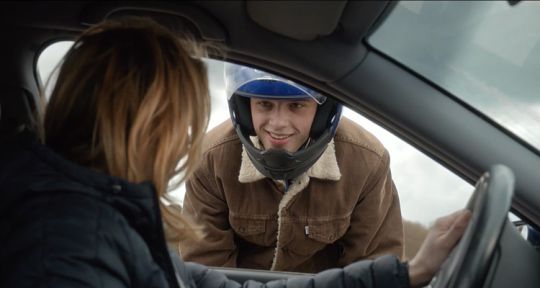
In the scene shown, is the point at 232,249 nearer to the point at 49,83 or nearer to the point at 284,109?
the point at 284,109

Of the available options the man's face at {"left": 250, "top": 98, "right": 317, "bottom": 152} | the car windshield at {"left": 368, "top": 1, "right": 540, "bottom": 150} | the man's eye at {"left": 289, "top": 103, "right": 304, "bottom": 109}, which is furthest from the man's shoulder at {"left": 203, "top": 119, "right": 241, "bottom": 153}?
the car windshield at {"left": 368, "top": 1, "right": 540, "bottom": 150}

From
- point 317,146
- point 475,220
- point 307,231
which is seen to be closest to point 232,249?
point 307,231

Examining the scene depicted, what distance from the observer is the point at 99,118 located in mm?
1207

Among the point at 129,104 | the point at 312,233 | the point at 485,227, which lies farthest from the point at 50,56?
the point at 312,233

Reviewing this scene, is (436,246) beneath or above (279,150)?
beneath

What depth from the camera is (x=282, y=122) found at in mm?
2318

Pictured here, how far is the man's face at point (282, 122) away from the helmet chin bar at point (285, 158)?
0.25 ft

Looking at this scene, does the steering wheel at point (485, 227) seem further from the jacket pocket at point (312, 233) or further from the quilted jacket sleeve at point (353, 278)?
the jacket pocket at point (312, 233)

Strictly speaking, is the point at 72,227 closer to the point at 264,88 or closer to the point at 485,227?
the point at 485,227

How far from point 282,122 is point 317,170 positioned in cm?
22

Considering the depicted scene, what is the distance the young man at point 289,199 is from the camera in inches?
92.4

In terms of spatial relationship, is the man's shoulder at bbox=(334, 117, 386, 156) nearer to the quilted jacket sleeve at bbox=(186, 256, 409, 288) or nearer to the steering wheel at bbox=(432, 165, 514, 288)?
the quilted jacket sleeve at bbox=(186, 256, 409, 288)

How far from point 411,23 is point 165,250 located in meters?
0.58

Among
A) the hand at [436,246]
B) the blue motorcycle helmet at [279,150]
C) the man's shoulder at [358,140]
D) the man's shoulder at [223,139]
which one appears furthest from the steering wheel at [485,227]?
the man's shoulder at [223,139]
